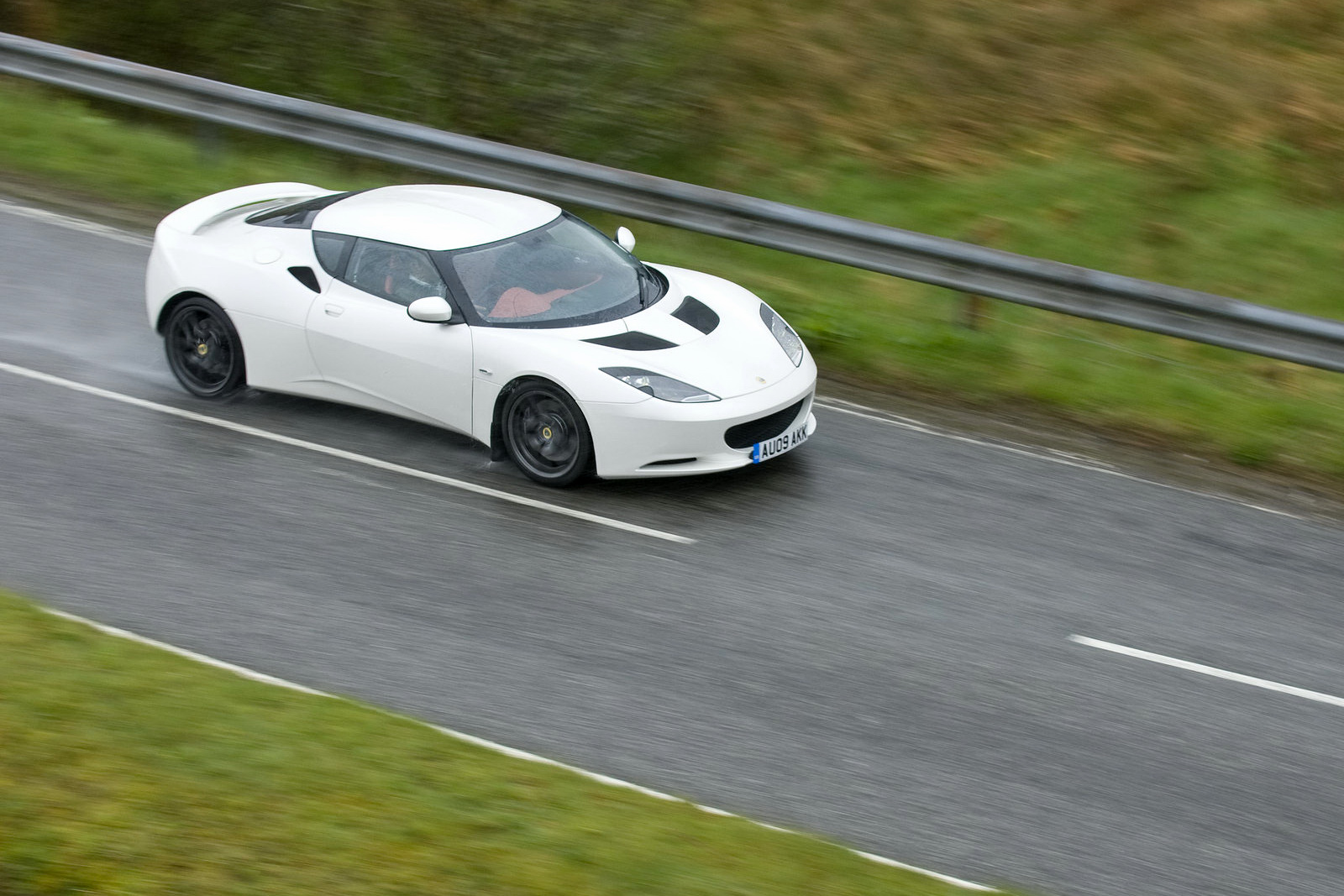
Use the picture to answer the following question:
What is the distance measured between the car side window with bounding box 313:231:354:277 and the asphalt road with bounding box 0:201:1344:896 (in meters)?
1.08

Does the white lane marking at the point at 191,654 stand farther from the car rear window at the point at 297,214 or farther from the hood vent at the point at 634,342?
the car rear window at the point at 297,214

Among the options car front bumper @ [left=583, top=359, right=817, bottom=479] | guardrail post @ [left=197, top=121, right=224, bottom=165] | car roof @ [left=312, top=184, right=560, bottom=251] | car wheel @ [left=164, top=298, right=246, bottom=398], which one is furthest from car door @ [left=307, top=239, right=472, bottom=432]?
guardrail post @ [left=197, top=121, right=224, bottom=165]

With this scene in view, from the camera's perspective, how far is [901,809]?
19.0 feet

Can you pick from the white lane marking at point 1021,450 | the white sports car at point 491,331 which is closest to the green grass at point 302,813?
the white sports car at point 491,331

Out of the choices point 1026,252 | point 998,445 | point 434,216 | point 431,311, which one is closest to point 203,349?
point 434,216

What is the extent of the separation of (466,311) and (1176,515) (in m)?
4.56

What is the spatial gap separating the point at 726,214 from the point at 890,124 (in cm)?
519

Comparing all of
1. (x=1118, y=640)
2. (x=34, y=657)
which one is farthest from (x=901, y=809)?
(x=34, y=657)

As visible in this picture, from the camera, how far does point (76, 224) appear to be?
1216 centimetres

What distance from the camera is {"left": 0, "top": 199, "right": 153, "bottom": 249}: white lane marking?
1199 cm

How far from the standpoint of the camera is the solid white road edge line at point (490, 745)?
5.39 meters

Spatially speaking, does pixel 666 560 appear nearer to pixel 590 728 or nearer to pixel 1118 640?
pixel 590 728

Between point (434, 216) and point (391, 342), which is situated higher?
point (434, 216)

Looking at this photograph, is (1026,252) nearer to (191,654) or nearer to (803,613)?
(803,613)
